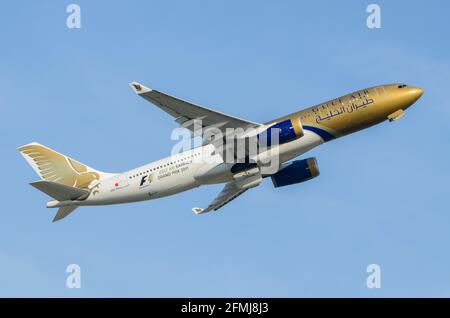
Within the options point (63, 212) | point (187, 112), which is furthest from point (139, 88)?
point (63, 212)

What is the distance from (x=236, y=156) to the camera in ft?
207

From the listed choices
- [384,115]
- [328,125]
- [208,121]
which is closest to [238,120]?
[208,121]

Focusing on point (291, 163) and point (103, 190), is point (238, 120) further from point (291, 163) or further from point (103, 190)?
point (103, 190)

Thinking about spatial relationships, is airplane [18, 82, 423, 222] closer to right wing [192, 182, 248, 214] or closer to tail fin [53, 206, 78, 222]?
tail fin [53, 206, 78, 222]

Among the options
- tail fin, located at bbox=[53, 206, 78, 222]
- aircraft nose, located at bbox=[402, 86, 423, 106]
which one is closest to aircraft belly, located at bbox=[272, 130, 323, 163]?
aircraft nose, located at bbox=[402, 86, 423, 106]

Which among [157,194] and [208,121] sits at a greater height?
[208,121]

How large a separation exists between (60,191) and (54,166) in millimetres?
4761

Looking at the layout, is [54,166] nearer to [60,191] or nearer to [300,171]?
[60,191]

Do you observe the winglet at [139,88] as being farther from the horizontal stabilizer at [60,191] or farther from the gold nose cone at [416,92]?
the gold nose cone at [416,92]

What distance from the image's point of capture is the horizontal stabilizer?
63.3m

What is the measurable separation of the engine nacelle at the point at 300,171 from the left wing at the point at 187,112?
5.94 meters

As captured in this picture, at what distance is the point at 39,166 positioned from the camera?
69438mm

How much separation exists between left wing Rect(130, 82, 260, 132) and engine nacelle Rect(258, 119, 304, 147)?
1.49 metres

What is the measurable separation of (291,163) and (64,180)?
17180 mm
